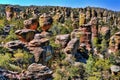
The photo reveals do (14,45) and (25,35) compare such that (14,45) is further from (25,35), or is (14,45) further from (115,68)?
(115,68)

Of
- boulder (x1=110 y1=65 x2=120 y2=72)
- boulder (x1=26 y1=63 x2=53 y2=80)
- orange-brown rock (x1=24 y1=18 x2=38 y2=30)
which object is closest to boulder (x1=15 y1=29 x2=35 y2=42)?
orange-brown rock (x1=24 y1=18 x2=38 y2=30)

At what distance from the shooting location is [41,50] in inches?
3004

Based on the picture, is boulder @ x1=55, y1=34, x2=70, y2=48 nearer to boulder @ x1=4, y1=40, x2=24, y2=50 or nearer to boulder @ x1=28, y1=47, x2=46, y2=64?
boulder @ x1=4, y1=40, x2=24, y2=50

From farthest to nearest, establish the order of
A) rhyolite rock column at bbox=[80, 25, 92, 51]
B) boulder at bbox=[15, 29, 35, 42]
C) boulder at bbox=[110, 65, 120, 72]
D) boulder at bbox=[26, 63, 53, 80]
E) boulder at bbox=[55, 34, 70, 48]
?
1. rhyolite rock column at bbox=[80, 25, 92, 51]
2. boulder at bbox=[55, 34, 70, 48]
3. boulder at bbox=[15, 29, 35, 42]
4. boulder at bbox=[110, 65, 120, 72]
5. boulder at bbox=[26, 63, 53, 80]

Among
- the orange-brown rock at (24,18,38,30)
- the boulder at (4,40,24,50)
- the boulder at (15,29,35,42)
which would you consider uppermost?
the orange-brown rock at (24,18,38,30)

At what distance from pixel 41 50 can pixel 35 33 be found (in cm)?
1077

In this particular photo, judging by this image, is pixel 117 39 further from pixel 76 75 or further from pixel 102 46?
pixel 76 75

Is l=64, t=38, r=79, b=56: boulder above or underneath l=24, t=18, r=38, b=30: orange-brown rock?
underneath

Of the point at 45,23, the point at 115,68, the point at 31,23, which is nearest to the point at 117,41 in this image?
the point at 45,23

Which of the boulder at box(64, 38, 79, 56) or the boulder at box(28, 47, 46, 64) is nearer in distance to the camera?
the boulder at box(28, 47, 46, 64)

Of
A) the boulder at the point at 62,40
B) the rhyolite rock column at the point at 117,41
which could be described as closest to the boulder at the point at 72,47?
the boulder at the point at 62,40

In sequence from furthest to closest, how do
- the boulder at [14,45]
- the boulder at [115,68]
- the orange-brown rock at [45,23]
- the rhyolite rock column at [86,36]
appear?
the rhyolite rock column at [86,36] < the orange-brown rock at [45,23] < the boulder at [14,45] < the boulder at [115,68]

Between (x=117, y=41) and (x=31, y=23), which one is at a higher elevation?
(x=31, y=23)

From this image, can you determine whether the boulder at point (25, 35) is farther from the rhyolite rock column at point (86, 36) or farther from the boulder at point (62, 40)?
the rhyolite rock column at point (86, 36)
